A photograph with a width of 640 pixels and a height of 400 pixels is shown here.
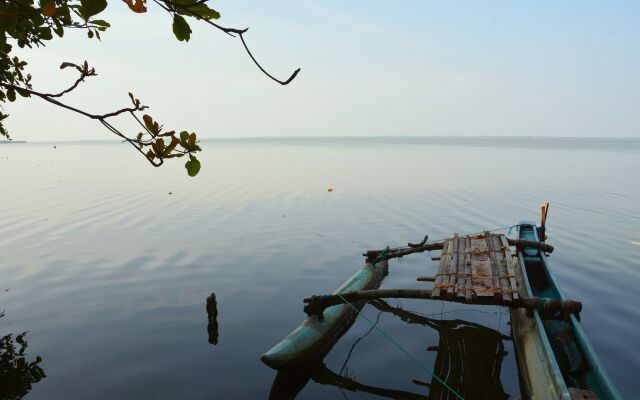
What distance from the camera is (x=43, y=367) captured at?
26.6 ft

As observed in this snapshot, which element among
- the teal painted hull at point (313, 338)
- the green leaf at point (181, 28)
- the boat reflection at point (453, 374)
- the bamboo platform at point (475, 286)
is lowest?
the boat reflection at point (453, 374)

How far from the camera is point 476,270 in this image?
876cm

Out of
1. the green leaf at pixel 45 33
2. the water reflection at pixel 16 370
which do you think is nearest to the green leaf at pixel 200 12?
the green leaf at pixel 45 33

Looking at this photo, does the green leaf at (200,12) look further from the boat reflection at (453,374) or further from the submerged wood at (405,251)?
the submerged wood at (405,251)

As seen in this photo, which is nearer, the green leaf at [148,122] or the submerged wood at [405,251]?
the green leaf at [148,122]

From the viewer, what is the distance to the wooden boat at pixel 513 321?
589cm

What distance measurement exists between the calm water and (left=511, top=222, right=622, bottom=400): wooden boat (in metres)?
0.85

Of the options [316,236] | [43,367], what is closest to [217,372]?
[43,367]

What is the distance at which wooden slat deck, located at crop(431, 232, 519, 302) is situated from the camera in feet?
24.3

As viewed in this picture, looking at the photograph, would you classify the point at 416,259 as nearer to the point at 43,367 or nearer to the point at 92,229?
the point at 43,367

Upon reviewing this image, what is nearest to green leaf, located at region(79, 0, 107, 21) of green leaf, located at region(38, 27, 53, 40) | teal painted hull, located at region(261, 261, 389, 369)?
green leaf, located at region(38, 27, 53, 40)

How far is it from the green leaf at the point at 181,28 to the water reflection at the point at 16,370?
7.49 metres

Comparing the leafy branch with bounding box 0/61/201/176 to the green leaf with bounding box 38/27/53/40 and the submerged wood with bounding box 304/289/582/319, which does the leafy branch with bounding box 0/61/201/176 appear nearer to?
the green leaf with bounding box 38/27/53/40

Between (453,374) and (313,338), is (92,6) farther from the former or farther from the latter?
(453,374)
